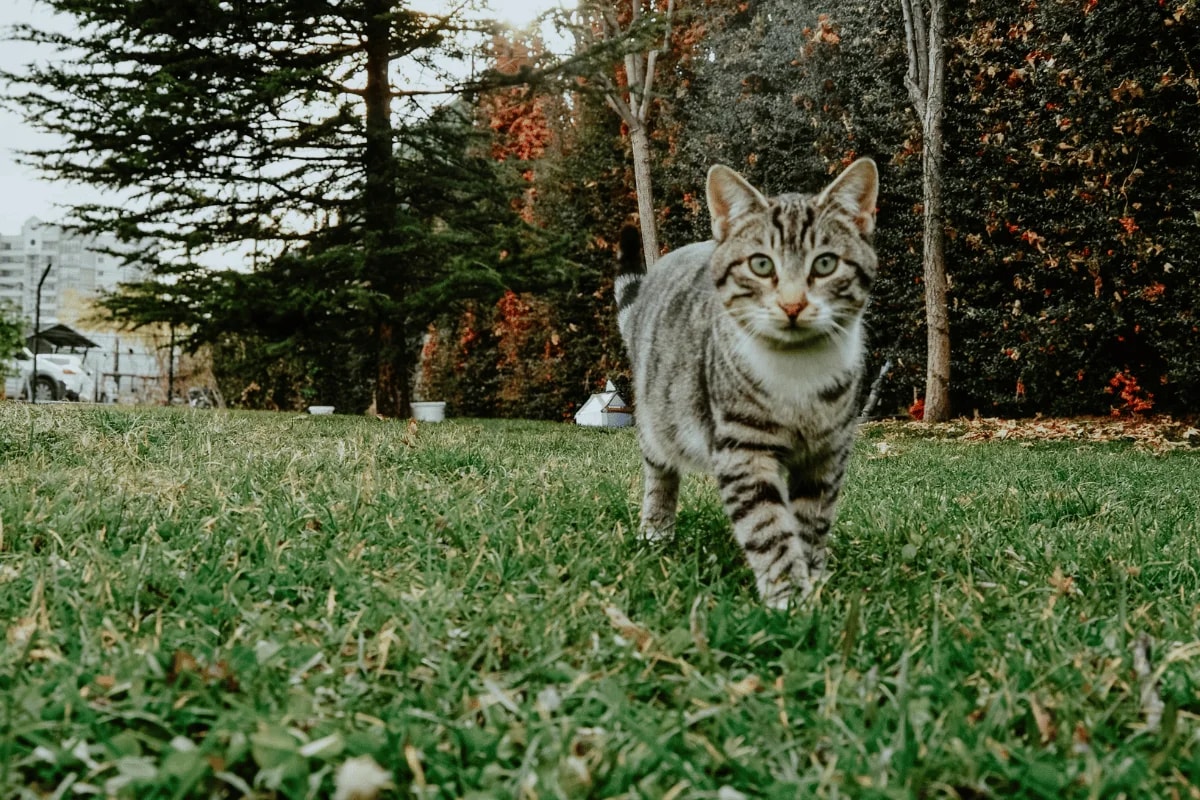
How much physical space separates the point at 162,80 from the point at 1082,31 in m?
8.51

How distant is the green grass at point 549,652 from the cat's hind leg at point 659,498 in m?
0.15

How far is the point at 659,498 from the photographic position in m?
2.99

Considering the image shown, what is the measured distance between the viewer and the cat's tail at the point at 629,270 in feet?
12.1

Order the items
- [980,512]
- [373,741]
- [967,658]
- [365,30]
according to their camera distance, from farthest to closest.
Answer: [365,30] → [980,512] → [967,658] → [373,741]

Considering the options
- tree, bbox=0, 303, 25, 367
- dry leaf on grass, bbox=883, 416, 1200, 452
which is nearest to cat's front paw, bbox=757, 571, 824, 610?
dry leaf on grass, bbox=883, 416, 1200, 452

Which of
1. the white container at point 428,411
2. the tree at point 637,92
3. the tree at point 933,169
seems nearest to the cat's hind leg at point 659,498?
the tree at point 933,169

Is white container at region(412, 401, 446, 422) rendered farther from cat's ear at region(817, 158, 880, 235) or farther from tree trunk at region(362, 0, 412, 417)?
cat's ear at region(817, 158, 880, 235)

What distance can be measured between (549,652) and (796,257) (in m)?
1.38

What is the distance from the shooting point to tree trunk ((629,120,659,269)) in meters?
12.3

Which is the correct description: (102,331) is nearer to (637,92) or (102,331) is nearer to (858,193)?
(637,92)

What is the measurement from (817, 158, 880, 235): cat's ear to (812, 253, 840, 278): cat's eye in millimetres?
173

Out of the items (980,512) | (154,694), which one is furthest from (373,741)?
(980,512)

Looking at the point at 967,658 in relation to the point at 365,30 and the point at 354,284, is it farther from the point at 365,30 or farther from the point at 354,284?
the point at 365,30

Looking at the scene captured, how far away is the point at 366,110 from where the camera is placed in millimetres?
9938
